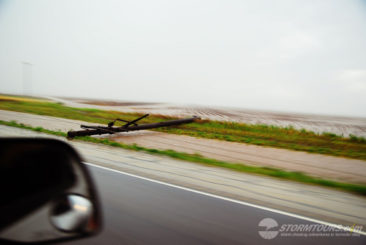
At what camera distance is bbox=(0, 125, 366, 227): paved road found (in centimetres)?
392

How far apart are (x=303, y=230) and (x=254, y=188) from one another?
1.80m

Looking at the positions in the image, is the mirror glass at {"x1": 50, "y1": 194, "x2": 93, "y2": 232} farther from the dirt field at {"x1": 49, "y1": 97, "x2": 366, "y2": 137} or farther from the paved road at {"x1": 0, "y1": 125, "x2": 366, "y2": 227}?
the dirt field at {"x1": 49, "y1": 97, "x2": 366, "y2": 137}

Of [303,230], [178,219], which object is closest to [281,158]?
[303,230]

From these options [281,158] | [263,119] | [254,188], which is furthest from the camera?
[263,119]

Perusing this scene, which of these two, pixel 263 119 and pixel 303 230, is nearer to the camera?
pixel 303 230

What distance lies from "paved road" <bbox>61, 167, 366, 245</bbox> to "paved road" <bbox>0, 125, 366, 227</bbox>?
1.65ft

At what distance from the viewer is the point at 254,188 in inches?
195

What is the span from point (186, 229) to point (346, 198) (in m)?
3.93

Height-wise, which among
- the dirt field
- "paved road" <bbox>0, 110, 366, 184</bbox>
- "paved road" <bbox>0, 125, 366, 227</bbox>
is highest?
the dirt field

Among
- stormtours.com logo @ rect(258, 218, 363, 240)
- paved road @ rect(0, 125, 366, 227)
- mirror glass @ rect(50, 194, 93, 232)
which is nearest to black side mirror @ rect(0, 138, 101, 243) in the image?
mirror glass @ rect(50, 194, 93, 232)

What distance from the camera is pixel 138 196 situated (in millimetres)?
4000

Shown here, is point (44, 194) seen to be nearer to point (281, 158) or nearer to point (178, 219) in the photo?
point (178, 219)

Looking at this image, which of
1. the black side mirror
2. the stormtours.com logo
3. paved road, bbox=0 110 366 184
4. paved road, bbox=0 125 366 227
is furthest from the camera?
paved road, bbox=0 110 366 184

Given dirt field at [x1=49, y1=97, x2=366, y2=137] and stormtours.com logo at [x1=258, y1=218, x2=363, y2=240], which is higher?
dirt field at [x1=49, y1=97, x2=366, y2=137]
